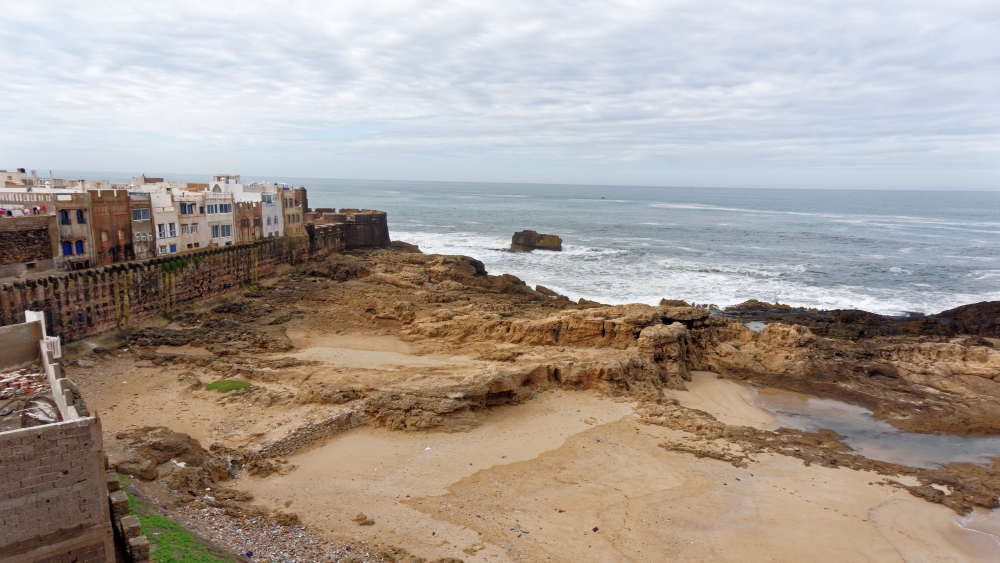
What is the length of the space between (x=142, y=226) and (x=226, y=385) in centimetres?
1538

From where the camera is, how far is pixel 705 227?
10219cm

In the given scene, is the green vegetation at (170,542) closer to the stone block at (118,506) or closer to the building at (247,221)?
the stone block at (118,506)

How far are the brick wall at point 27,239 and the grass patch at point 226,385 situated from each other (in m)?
12.4

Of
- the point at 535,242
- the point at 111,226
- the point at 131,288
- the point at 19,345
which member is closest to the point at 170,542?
the point at 19,345

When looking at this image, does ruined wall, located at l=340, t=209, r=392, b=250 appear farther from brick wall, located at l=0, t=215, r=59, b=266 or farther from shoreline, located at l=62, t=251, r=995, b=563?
brick wall, located at l=0, t=215, r=59, b=266

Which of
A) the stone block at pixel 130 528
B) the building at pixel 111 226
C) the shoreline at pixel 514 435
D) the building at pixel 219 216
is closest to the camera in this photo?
the stone block at pixel 130 528

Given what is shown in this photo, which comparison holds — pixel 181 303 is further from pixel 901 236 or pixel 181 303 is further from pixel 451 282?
pixel 901 236

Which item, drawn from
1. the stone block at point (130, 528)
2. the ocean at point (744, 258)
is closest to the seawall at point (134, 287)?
the stone block at point (130, 528)

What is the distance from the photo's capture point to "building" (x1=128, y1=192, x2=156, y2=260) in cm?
3222

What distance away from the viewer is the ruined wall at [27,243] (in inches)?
1035

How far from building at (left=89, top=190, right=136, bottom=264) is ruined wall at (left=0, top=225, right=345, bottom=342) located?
1.10m

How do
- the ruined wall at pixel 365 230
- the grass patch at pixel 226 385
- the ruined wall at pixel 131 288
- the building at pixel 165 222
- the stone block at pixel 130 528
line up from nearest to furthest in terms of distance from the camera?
the stone block at pixel 130 528 → the grass patch at pixel 226 385 → the ruined wall at pixel 131 288 → the building at pixel 165 222 → the ruined wall at pixel 365 230

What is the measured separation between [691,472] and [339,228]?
4173 cm

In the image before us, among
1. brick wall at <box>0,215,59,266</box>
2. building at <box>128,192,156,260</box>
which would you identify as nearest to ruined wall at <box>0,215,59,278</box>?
brick wall at <box>0,215,59,266</box>
